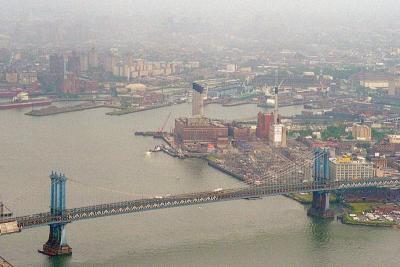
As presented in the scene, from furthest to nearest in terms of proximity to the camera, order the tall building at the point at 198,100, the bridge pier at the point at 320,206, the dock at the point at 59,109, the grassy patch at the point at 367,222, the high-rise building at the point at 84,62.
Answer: the high-rise building at the point at 84,62 < the dock at the point at 59,109 < the tall building at the point at 198,100 < the bridge pier at the point at 320,206 < the grassy patch at the point at 367,222

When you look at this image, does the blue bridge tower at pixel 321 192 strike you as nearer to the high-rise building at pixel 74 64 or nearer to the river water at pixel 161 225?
the river water at pixel 161 225

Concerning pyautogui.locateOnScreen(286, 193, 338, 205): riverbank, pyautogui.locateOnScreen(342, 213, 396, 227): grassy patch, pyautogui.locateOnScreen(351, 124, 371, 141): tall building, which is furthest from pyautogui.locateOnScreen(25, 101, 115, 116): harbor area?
pyautogui.locateOnScreen(342, 213, 396, 227): grassy patch

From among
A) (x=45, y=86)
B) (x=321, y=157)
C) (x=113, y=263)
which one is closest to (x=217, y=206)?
(x=321, y=157)

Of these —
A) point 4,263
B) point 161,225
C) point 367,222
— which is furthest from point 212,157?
point 4,263

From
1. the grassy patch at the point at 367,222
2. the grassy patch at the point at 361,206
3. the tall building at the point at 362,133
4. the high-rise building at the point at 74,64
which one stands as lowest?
the grassy patch at the point at 367,222

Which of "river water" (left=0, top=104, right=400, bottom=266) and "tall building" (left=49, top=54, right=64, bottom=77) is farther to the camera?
"tall building" (left=49, top=54, right=64, bottom=77)

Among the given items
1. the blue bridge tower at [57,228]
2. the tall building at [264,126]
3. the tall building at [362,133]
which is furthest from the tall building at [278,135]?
the blue bridge tower at [57,228]

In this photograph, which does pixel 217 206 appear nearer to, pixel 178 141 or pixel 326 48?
pixel 178 141

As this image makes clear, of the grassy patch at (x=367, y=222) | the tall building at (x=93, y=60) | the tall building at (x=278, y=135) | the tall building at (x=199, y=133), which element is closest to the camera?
the grassy patch at (x=367, y=222)

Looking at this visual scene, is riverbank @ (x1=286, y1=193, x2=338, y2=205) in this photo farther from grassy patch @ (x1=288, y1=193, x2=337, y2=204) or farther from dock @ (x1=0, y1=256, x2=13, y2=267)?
dock @ (x1=0, y1=256, x2=13, y2=267)
